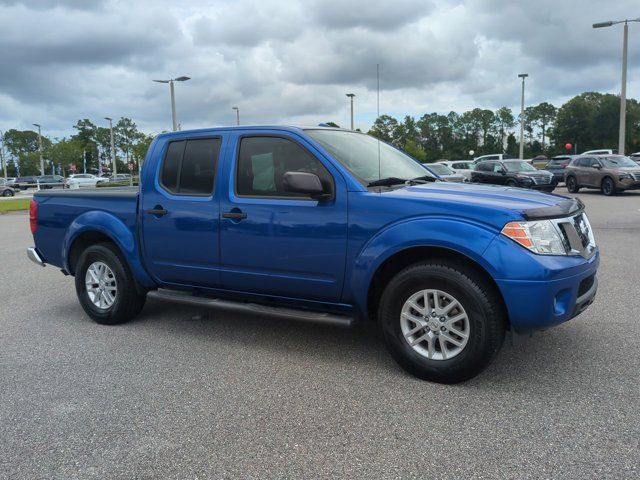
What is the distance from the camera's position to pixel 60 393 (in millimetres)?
3768

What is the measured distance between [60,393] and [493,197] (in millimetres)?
3218

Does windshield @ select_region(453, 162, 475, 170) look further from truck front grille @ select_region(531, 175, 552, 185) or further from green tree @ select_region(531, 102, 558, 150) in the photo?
green tree @ select_region(531, 102, 558, 150)

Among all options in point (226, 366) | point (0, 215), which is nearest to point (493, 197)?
point (226, 366)

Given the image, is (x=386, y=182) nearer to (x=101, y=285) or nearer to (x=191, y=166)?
(x=191, y=166)

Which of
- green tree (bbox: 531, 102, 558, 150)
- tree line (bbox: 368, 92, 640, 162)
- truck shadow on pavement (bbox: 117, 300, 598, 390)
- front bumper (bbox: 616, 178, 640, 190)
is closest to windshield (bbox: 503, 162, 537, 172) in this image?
front bumper (bbox: 616, 178, 640, 190)

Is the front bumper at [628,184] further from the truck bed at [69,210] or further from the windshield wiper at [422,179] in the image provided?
the truck bed at [69,210]

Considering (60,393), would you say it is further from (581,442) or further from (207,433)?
(581,442)

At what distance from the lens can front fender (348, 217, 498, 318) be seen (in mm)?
3514

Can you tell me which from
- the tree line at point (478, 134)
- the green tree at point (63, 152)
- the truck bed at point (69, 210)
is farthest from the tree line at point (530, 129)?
the truck bed at point (69, 210)

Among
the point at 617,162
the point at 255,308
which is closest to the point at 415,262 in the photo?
the point at 255,308

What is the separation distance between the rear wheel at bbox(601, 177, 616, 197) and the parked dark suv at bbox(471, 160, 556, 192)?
5.71 ft

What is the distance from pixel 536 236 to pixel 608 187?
784 inches

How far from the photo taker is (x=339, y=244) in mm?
3992

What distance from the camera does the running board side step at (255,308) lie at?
4.02m
